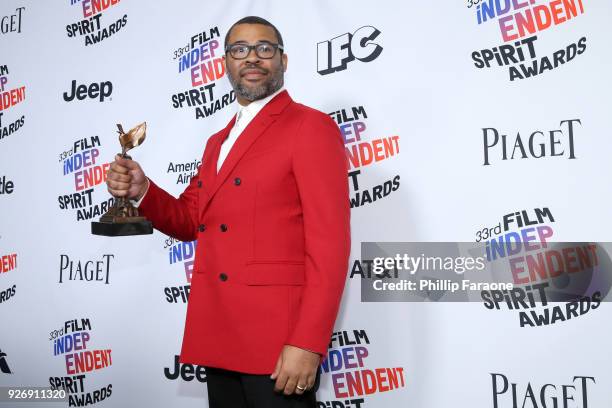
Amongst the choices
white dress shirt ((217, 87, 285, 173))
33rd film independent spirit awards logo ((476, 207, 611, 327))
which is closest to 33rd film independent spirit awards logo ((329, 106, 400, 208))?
33rd film independent spirit awards logo ((476, 207, 611, 327))

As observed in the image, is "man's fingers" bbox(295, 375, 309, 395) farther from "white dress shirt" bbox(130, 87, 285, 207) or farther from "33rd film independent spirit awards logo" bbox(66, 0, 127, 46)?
"33rd film independent spirit awards logo" bbox(66, 0, 127, 46)

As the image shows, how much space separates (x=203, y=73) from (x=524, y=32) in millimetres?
1164

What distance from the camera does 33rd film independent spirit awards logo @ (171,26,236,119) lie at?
2203 mm

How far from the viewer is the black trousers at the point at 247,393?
1.23m

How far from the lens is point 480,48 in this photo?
6.44 ft

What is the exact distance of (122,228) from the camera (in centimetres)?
131

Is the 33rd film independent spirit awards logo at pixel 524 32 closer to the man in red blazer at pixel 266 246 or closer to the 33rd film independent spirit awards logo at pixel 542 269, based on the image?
the 33rd film independent spirit awards logo at pixel 542 269

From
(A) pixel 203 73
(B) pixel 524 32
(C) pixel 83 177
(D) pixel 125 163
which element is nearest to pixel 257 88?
(D) pixel 125 163

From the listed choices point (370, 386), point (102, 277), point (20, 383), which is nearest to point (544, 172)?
point (370, 386)

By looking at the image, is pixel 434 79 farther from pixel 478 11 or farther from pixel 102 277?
pixel 102 277

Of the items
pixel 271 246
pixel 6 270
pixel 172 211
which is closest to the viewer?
pixel 271 246

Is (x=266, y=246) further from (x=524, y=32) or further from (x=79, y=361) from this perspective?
(x=79, y=361)

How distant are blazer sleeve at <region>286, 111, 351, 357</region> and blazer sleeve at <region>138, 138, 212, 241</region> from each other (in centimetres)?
33

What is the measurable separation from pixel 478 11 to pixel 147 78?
1.27 metres
